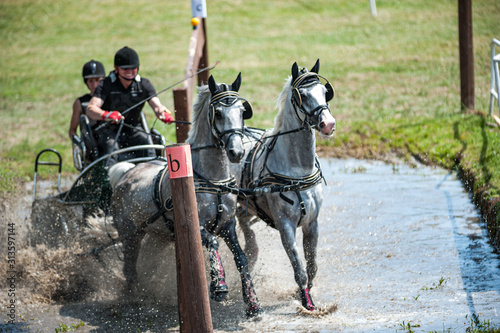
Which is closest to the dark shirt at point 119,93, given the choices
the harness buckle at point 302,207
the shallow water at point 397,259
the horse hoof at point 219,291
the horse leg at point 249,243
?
the horse leg at point 249,243

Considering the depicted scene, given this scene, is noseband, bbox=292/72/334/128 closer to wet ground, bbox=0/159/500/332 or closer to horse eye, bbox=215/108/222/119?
horse eye, bbox=215/108/222/119

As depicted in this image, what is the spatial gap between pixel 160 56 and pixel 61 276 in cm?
1416

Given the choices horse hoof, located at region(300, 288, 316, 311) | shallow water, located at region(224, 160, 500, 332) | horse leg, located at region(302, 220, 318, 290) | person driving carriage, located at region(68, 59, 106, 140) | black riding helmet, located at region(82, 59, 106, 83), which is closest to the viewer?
shallow water, located at region(224, 160, 500, 332)

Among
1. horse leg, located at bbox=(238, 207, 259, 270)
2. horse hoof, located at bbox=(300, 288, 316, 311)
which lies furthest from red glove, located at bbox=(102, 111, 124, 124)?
horse hoof, located at bbox=(300, 288, 316, 311)

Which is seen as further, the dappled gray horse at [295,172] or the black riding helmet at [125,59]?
the black riding helmet at [125,59]

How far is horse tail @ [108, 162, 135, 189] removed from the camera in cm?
657

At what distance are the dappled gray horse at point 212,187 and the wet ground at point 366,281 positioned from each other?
1.55 ft

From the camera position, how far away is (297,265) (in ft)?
18.6

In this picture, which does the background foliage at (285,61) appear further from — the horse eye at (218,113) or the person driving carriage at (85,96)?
the horse eye at (218,113)

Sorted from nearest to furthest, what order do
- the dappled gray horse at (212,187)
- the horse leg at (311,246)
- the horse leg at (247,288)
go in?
1. the dappled gray horse at (212,187)
2. the horse leg at (247,288)
3. the horse leg at (311,246)

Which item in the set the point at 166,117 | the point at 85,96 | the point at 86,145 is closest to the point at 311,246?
the point at 166,117

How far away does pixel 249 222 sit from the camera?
6.95 metres

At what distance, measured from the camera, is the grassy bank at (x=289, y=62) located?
11.0 meters

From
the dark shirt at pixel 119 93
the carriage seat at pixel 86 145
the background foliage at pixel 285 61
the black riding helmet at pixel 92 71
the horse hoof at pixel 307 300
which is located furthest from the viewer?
the background foliage at pixel 285 61
